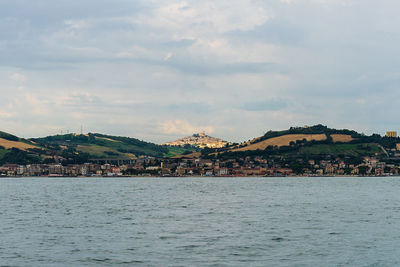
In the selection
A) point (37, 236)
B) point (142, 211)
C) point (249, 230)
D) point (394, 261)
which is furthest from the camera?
point (142, 211)

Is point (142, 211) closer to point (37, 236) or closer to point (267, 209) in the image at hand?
point (267, 209)

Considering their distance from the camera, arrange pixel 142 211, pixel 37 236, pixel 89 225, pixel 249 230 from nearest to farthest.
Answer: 1. pixel 37 236
2. pixel 249 230
3. pixel 89 225
4. pixel 142 211

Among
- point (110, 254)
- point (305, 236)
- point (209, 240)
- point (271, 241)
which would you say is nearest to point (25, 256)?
point (110, 254)

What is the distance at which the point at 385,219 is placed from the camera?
78.2m

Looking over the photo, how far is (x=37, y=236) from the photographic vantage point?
6144cm

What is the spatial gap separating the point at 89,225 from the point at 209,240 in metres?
21.0

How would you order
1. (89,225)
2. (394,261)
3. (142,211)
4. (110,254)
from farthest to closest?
(142,211) → (89,225) → (110,254) → (394,261)

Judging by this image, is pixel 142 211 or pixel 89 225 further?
pixel 142 211

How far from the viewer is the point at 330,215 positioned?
84.0 metres

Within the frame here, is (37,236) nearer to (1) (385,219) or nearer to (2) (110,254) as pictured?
(2) (110,254)

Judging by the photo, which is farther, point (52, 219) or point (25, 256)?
point (52, 219)

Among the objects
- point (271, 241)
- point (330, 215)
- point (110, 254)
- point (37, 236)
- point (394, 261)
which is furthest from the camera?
point (330, 215)

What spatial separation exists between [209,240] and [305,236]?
11036 millimetres

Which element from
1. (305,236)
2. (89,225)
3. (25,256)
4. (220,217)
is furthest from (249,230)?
(25,256)
